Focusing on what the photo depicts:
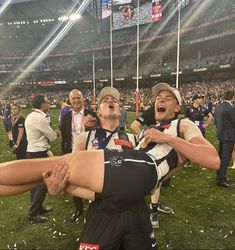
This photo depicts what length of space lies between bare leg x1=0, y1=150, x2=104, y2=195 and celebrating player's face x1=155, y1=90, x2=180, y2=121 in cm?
125

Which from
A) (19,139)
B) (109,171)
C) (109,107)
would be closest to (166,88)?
(109,107)

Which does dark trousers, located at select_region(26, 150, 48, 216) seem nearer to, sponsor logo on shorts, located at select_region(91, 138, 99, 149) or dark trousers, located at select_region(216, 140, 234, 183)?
sponsor logo on shorts, located at select_region(91, 138, 99, 149)

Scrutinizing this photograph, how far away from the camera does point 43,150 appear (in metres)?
5.69

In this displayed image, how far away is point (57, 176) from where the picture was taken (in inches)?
91.7

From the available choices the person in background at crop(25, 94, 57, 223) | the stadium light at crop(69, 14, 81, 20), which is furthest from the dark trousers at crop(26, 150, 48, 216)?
the stadium light at crop(69, 14, 81, 20)

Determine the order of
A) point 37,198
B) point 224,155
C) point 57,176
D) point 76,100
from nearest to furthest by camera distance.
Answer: point 57,176 → point 37,198 → point 76,100 → point 224,155

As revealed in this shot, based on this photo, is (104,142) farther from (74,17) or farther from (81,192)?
(74,17)

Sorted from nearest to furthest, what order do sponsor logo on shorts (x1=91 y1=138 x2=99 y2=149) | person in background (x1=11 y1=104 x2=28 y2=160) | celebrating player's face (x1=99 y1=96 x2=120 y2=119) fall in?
sponsor logo on shorts (x1=91 y1=138 x2=99 y2=149)
celebrating player's face (x1=99 y1=96 x2=120 y2=119)
person in background (x1=11 y1=104 x2=28 y2=160)

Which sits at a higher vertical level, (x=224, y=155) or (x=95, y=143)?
(x=95, y=143)

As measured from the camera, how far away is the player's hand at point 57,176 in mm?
2326

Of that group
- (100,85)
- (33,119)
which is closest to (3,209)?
(33,119)

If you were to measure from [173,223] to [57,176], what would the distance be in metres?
3.54

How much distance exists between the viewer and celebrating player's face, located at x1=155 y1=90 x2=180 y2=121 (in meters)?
3.41

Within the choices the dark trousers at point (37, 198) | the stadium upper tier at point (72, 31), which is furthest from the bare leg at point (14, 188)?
the stadium upper tier at point (72, 31)
